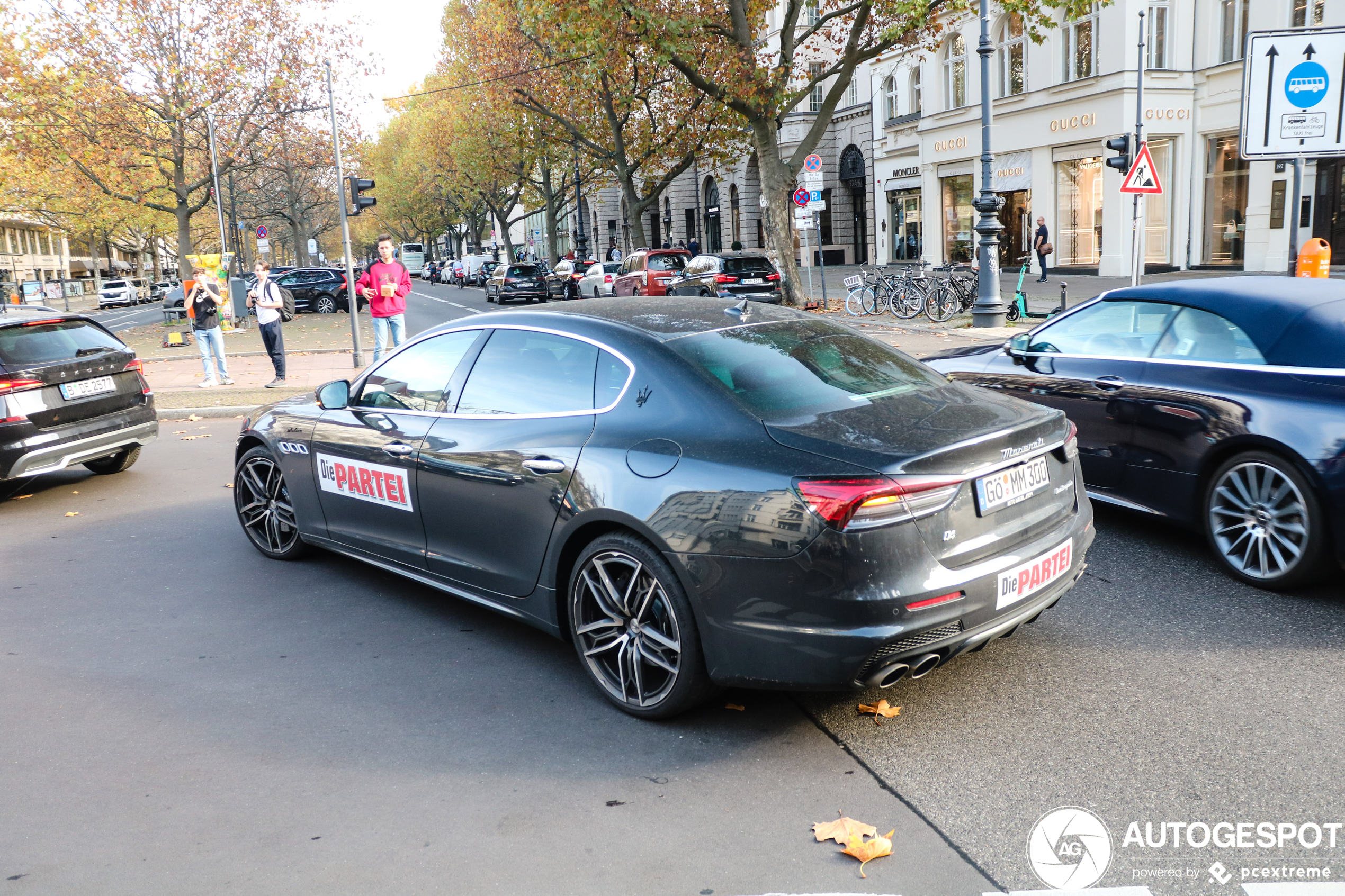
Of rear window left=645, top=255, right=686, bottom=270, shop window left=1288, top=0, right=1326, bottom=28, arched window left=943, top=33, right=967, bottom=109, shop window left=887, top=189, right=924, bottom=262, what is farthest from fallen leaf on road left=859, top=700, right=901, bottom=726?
shop window left=887, top=189, right=924, bottom=262

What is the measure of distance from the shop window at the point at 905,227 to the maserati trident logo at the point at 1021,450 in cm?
3667

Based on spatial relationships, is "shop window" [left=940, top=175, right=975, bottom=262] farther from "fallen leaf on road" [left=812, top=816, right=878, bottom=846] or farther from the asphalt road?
"fallen leaf on road" [left=812, top=816, right=878, bottom=846]

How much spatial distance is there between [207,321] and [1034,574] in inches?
556

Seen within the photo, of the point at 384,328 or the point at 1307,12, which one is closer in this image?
the point at 384,328

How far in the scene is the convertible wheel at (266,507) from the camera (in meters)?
6.03

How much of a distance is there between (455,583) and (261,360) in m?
16.1

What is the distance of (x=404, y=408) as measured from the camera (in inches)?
196

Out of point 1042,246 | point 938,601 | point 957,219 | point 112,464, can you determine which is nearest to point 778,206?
point 1042,246

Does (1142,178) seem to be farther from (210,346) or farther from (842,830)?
(842,830)

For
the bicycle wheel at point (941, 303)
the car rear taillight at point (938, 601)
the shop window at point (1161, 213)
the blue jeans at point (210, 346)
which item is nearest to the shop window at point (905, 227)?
the shop window at point (1161, 213)

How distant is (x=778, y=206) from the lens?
2525 centimetres

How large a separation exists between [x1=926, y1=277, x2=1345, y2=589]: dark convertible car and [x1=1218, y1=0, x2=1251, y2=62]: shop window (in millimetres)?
24736

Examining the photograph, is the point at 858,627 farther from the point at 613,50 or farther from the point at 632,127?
the point at 632,127

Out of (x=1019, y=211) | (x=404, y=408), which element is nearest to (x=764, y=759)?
(x=404, y=408)
